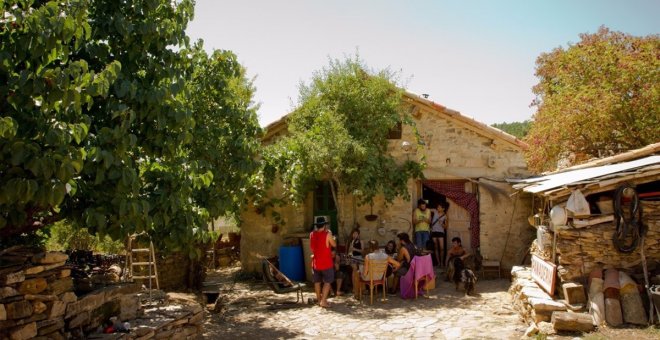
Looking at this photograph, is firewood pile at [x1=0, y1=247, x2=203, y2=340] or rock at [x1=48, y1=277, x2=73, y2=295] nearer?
firewood pile at [x1=0, y1=247, x2=203, y2=340]

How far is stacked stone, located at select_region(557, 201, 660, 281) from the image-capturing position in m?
7.00

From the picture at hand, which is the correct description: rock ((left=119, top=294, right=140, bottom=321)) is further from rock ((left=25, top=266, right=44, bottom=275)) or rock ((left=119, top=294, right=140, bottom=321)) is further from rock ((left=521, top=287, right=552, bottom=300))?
rock ((left=521, top=287, right=552, bottom=300))

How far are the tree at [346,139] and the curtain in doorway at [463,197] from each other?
0.91m

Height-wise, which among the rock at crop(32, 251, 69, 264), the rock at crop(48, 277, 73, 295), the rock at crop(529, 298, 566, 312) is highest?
the rock at crop(32, 251, 69, 264)

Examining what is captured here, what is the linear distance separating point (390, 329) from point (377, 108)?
18.6 feet

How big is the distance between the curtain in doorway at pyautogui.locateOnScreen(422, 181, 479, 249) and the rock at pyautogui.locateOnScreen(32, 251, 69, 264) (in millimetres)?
9148

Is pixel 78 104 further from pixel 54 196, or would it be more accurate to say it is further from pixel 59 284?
pixel 59 284

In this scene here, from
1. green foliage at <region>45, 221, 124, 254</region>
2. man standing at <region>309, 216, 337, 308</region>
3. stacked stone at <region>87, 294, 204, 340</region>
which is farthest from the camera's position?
green foliage at <region>45, 221, 124, 254</region>

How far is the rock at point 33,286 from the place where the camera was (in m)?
4.60

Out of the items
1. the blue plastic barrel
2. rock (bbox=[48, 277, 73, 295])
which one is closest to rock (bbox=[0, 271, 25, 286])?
rock (bbox=[48, 277, 73, 295])

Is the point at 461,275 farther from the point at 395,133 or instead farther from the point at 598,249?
the point at 395,133

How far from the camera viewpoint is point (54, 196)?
3.41m

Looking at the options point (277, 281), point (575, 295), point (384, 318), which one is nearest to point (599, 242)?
point (575, 295)

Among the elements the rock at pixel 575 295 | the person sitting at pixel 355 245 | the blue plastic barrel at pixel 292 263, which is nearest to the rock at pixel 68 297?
the rock at pixel 575 295
